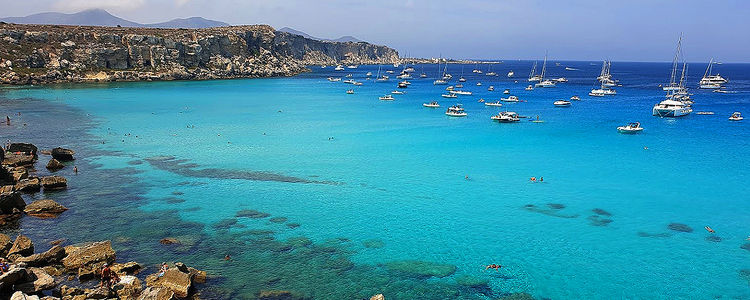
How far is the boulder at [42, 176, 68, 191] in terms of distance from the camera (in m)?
37.2

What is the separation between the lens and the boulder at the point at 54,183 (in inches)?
1467

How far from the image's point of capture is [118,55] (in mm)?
145375

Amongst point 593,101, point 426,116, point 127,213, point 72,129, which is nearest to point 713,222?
point 127,213

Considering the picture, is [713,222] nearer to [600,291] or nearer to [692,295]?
[692,295]

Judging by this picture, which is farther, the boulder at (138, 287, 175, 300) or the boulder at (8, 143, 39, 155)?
the boulder at (8, 143, 39, 155)

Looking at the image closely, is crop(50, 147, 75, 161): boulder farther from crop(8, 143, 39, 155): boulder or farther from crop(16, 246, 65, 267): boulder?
crop(16, 246, 65, 267): boulder

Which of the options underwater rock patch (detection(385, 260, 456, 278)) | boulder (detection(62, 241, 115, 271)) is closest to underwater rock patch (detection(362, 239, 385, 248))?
underwater rock patch (detection(385, 260, 456, 278))

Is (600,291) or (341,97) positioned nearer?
(600,291)

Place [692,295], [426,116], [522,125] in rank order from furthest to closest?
[426,116] < [522,125] < [692,295]

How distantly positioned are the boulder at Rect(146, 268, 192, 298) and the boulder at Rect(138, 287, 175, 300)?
0.49 m

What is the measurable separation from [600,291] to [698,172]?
31794 mm

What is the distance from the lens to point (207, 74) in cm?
16075

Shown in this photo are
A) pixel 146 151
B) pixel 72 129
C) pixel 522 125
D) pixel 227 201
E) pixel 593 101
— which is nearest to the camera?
pixel 227 201

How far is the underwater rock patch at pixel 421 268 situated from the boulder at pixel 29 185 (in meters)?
27.7
